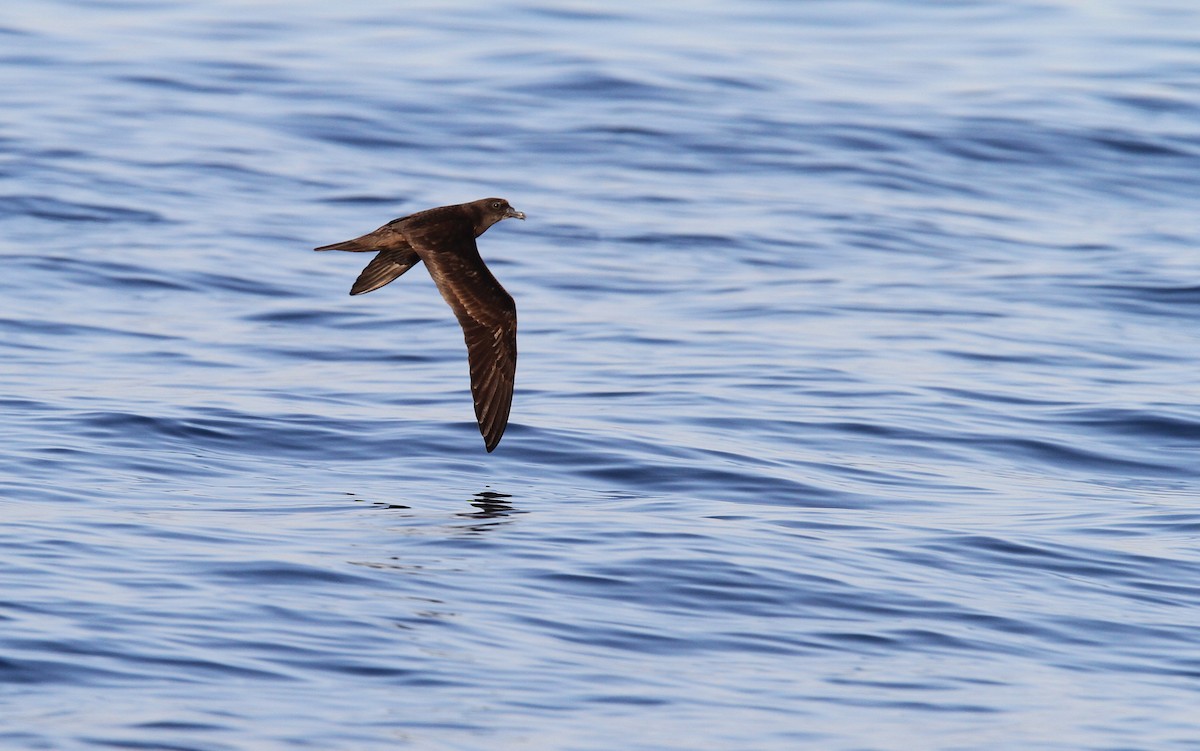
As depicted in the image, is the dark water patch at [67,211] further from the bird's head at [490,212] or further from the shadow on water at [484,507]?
the shadow on water at [484,507]

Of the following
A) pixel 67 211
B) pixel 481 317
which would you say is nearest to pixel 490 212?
pixel 481 317

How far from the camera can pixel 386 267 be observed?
10.7 meters

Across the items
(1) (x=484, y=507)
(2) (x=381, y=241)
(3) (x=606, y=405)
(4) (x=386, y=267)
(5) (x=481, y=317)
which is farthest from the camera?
(3) (x=606, y=405)

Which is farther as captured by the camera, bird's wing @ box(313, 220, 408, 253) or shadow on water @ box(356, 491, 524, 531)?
bird's wing @ box(313, 220, 408, 253)

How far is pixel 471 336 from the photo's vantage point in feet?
33.1

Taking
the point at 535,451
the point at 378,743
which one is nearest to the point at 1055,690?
the point at 378,743

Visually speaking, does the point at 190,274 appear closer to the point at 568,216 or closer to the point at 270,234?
the point at 270,234

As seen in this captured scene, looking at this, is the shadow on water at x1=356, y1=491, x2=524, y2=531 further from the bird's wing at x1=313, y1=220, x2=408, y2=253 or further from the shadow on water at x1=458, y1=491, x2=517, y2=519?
the bird's wing at x1=313, y1=220, x2=408, y2=253

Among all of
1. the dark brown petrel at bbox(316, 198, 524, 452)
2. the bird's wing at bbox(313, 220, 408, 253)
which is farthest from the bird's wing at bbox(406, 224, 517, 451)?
the bird's wing at bbox(313, 220, 408, 253)

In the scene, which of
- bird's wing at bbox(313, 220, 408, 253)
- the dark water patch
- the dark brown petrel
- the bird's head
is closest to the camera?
the dark brown petrel

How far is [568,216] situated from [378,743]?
43.0 ft

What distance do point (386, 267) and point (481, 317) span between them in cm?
93

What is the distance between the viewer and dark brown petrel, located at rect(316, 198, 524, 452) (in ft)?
32.8

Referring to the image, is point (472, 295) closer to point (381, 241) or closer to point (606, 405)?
point (381, 241)
